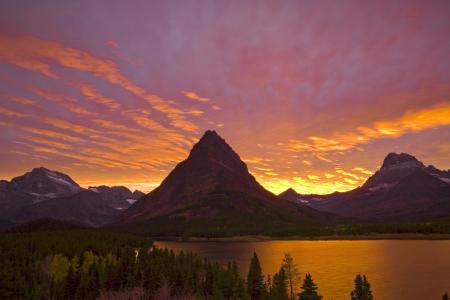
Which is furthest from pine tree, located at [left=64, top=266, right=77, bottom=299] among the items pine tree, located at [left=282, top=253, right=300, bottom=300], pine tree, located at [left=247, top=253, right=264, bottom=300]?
pine tree, located at [left=282, top=253, right=300, bottom=300]

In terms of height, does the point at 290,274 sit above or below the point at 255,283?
above

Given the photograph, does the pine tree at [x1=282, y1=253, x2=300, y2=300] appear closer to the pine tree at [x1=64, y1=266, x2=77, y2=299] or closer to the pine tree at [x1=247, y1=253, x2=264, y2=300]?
the pine tree at [x1=247, y1=253, x2=264, y2=300]

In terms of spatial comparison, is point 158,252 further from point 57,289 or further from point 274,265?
point 57,289

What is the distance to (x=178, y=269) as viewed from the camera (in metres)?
130

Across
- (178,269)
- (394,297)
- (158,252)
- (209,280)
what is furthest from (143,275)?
(394,297)

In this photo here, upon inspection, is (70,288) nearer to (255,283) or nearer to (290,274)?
(255,283)

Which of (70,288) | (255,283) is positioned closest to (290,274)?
(255,283)

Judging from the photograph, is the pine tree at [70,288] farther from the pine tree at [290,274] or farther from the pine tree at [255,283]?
the pine tree at [290,274]

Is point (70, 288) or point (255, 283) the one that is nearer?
point (255, 283)

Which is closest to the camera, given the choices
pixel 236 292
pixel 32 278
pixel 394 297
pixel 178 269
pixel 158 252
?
pixel 236 292

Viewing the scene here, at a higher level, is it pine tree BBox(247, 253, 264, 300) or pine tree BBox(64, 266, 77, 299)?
pine tree BBox(247, 253, 264, 300)

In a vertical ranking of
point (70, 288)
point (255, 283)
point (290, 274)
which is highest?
point (290, 274)

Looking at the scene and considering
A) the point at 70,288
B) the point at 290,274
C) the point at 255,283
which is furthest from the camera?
the point at 290,274

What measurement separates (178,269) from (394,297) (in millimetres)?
62692
